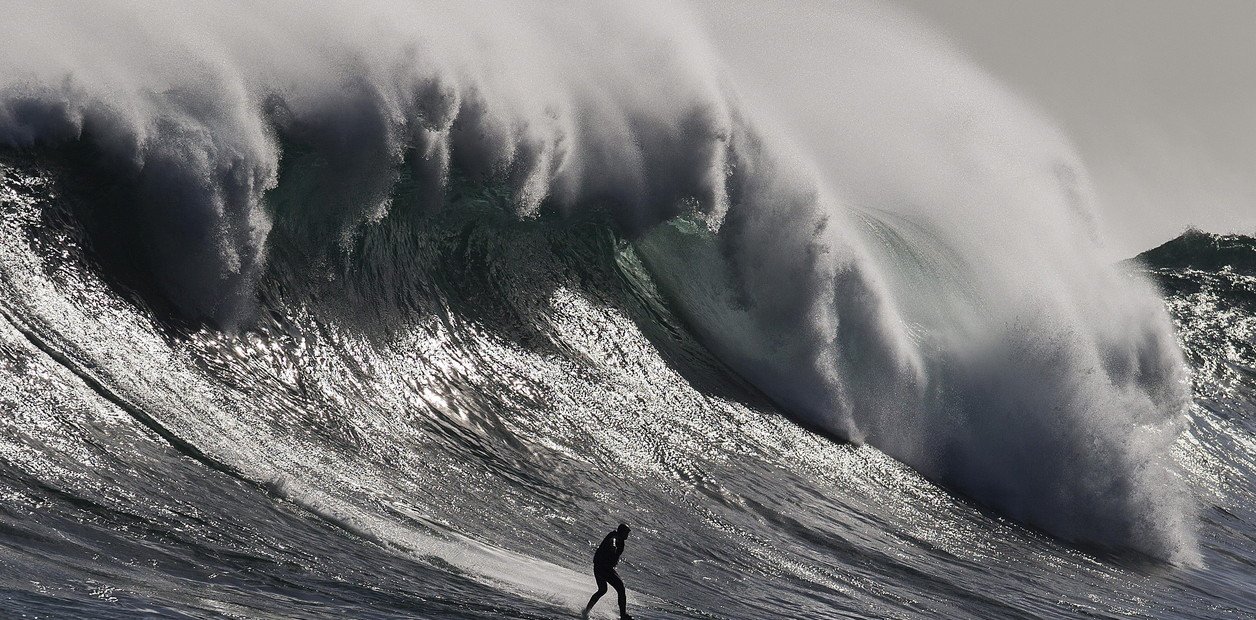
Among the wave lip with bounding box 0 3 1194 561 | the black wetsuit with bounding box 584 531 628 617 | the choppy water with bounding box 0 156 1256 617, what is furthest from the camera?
the wave lip with bounding box 0 3 1194 561

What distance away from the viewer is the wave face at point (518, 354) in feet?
28.6

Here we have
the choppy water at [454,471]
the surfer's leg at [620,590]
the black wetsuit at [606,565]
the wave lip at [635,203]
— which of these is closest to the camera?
the choppy water at [454,471]

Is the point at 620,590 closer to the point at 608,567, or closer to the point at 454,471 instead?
the point at 608,567

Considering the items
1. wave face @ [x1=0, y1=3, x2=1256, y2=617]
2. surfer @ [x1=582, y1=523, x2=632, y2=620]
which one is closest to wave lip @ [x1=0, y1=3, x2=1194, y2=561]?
wave face @ [x1=0, y1=3, x2=1256, y2=617]

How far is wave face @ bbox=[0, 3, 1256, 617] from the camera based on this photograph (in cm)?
871

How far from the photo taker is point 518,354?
14109 mm

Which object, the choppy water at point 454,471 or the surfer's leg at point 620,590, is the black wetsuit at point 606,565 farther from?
the choppy water at point 454,471

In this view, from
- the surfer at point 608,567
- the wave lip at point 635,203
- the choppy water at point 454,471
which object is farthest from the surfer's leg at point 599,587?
the wave lip at point 635,203

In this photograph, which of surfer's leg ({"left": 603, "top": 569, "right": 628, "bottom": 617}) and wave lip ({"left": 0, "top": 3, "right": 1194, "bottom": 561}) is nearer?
surfer's leg ({"left": 603, "top": 569, "right": 628, "bottom": 617})

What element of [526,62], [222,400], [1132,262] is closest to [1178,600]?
[222,400]

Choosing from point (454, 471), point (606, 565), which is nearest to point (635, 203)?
point (454, 471)

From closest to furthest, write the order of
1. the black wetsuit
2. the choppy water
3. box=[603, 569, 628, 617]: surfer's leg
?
1. the choppy water
2. box=[603, 569, 628, 617]: surfer's leg
3. the black wetsuit

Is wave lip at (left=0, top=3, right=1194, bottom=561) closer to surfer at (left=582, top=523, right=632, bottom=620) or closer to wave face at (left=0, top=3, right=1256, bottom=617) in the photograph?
wave face at (left=0, top=3, right=1256, bottom=617)

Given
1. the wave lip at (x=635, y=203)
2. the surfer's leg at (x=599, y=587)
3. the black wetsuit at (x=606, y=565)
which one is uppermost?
the wave lip at (x=635, y=203)
